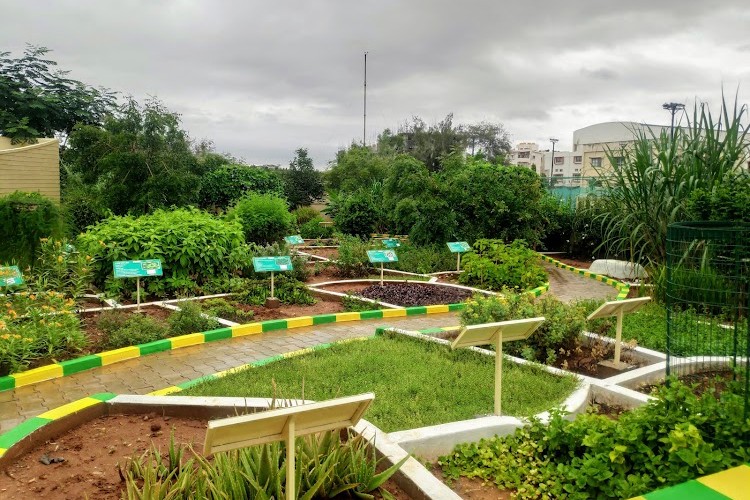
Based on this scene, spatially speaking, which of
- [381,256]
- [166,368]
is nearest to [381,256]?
[381,256]

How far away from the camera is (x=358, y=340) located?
696 centimetres

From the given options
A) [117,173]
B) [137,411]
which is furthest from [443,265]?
[137,411]

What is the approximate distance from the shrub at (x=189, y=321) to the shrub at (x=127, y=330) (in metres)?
0.14

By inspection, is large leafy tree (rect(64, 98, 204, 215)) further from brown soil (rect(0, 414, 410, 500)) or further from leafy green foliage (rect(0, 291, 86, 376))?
brown soil (rect(0, 414, 410, 500))

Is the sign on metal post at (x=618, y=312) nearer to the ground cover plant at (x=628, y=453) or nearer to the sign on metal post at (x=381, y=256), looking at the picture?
the ground cover plant at (x=628, y=453)

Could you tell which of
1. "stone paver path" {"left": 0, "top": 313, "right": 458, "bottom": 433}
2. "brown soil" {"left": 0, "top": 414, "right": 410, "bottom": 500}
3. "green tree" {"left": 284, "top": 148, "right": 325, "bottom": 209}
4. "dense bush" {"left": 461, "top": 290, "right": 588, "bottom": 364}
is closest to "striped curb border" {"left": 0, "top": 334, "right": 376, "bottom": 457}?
"brown soil" {"left": 0, "top": 414, "right": 410, "bottom": 500}

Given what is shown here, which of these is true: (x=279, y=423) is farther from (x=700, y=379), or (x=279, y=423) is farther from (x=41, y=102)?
(x=41, y=102)

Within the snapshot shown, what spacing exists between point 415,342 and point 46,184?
56.9ft

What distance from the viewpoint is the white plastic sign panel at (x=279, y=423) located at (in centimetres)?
226

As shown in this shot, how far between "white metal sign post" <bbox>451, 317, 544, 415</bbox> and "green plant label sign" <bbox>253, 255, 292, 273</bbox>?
545cm

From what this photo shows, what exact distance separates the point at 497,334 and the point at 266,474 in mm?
2231

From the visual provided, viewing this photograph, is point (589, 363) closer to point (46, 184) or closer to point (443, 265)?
point (443, 265)

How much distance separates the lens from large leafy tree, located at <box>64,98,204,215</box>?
1390cm

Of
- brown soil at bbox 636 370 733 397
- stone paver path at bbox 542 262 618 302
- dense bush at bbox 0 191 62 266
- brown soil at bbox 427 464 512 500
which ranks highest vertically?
dense bush at bbox 0 191 62 266
